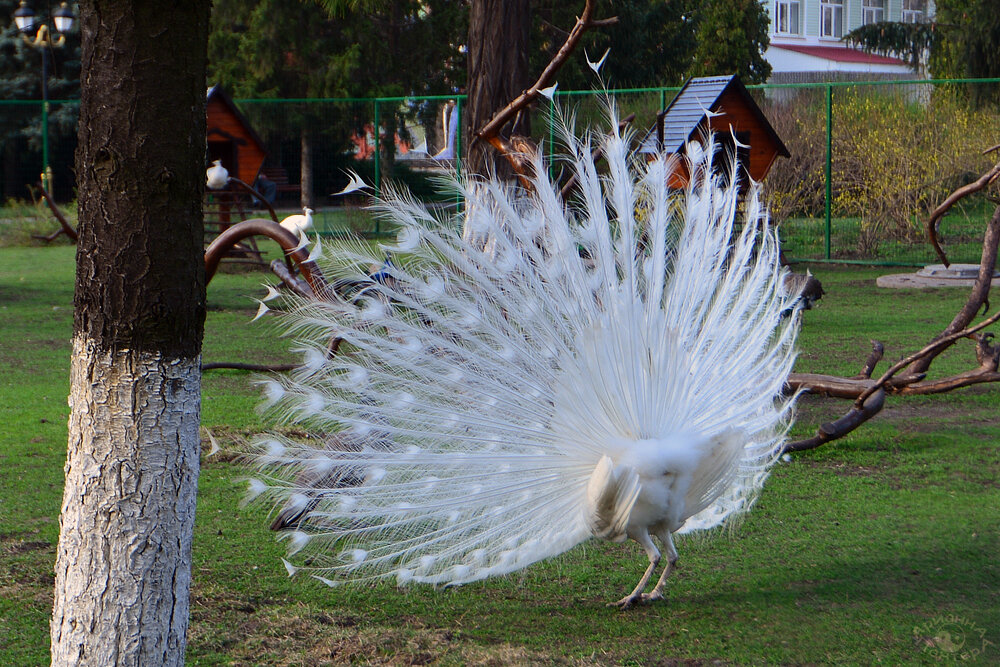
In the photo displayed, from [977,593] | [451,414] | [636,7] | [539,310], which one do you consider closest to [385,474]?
[451,414]

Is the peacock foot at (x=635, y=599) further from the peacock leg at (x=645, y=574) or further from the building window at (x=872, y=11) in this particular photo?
the building window at (x=872, y=11)

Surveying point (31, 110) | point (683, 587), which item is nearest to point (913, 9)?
point (31, 110)

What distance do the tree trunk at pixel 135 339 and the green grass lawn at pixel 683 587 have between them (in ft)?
2.57

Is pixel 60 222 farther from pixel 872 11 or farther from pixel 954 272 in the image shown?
pixel 872 11

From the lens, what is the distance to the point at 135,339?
2.52m

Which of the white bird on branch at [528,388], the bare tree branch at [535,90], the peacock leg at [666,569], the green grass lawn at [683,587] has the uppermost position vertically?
the bare tree branch at [535,90]

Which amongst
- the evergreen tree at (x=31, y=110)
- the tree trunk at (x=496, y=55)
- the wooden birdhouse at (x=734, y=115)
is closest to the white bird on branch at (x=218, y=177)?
the tree trunk at (x=496, y=55)

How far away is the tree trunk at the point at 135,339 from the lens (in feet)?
7.94

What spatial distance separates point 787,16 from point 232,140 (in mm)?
33503

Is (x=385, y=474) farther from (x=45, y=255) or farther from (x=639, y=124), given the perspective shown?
(x=45, y=255)

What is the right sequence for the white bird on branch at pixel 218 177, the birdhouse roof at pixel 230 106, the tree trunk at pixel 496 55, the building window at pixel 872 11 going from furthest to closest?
the building window at pixel 872 11 < the birdhouse roof at pixel 230 106 < the white bird on branch at pixel 218 177 < the tree trunk at pixel 496 55

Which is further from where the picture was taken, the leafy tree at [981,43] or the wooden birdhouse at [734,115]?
the leafy tree at [981,43]

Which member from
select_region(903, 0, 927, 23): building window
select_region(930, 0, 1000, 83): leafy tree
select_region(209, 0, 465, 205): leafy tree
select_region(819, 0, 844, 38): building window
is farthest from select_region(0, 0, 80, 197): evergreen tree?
select_region(903, 0, 927, 23): building window

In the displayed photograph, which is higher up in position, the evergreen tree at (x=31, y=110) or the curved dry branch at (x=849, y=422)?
the evergreen tree at (x=31, y=110)
